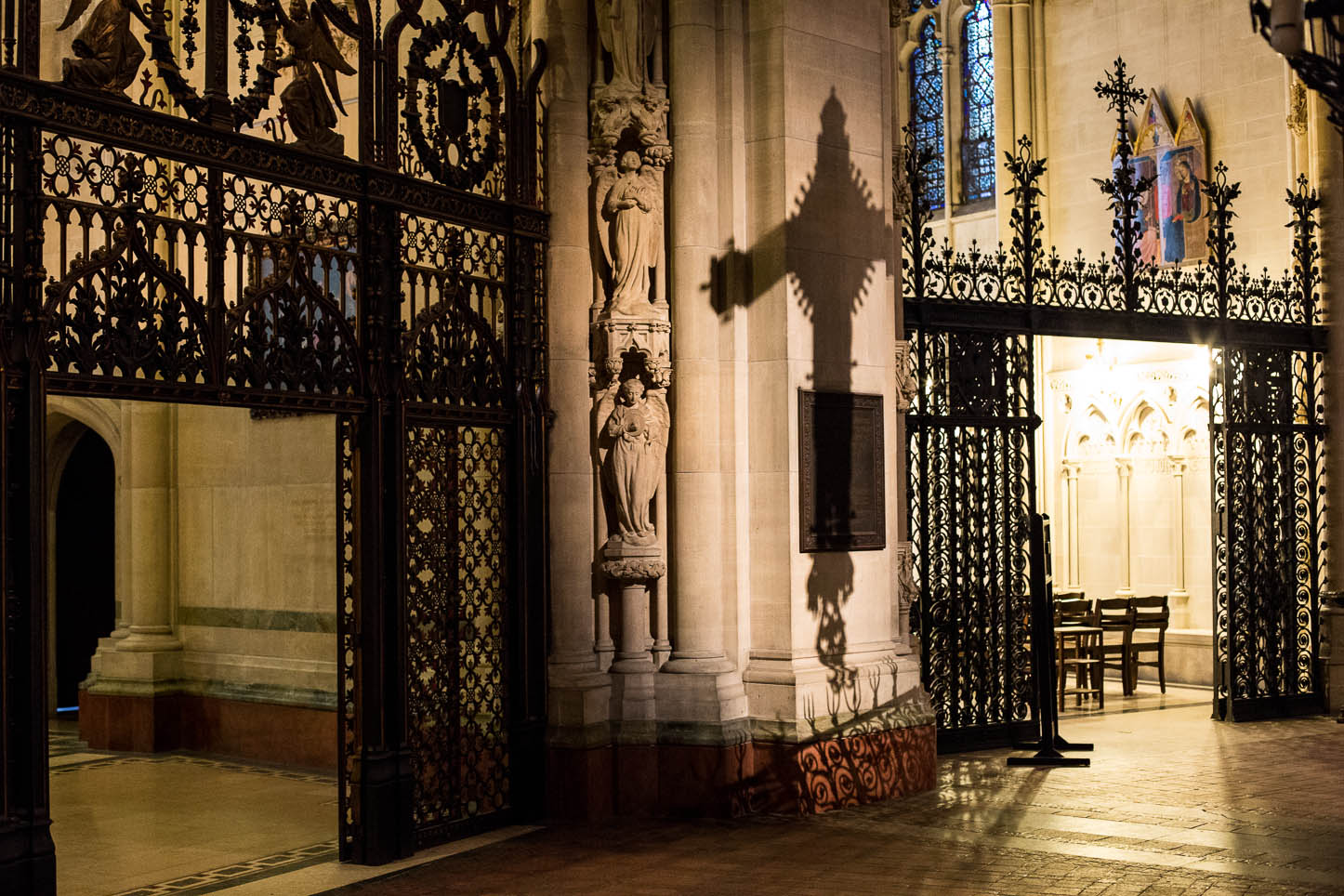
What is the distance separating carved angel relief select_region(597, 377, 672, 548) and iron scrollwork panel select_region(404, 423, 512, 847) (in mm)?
A: 637

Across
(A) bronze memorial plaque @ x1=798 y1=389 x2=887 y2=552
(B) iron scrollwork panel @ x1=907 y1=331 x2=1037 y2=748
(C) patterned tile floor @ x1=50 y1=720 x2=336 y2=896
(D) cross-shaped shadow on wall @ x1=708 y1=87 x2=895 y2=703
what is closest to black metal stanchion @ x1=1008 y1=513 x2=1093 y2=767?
(B) iron scrollwork panel @ x1=907 y1=331 x2=1037 y2=748

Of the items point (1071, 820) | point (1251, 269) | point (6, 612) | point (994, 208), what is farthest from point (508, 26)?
point (994, 208)

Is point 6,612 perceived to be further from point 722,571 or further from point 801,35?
point 801,35

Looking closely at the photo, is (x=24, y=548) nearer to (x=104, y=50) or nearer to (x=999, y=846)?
(x=104, y=50)

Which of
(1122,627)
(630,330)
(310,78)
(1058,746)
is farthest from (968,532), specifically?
(310,78)

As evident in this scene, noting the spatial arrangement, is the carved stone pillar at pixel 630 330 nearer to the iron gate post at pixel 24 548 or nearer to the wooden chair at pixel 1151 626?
the iron gate post at pixel 24 548

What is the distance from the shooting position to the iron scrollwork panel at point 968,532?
39.5 ft

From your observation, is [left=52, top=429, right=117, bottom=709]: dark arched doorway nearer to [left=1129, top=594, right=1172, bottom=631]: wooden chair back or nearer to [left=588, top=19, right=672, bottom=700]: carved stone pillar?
[left=588, top=19, right=672, bottom=700]: carved stone pillar

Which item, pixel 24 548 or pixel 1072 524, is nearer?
pixel 24 548

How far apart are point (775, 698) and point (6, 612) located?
14.9ft

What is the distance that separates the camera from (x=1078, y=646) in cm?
1498

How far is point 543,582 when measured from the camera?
31.5 ft

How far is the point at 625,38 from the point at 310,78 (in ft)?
6.87

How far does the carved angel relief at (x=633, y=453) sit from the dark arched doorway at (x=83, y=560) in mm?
7262
